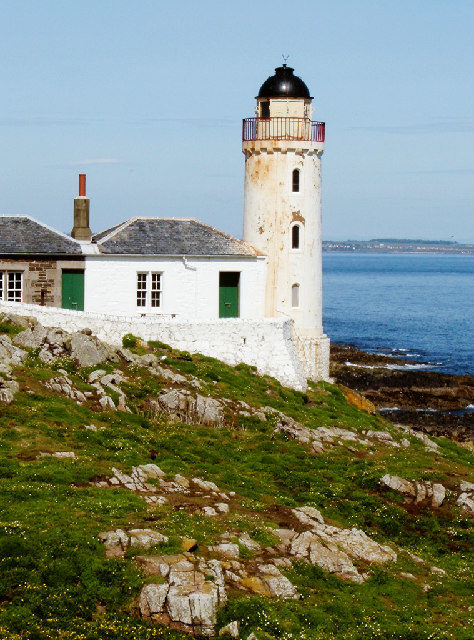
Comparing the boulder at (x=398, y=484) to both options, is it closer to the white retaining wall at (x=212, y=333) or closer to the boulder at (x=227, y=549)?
the boulder at (x=227, y=549)

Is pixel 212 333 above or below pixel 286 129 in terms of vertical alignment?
below

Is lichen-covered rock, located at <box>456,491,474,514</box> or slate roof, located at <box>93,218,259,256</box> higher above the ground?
slate roof, located at <box>93,218,259,256</box>

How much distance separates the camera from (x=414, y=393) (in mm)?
61594

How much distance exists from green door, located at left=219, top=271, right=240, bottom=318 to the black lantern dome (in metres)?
8.04

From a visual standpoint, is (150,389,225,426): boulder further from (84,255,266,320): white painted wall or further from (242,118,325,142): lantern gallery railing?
(242,118,325,142): lantern gallery railing

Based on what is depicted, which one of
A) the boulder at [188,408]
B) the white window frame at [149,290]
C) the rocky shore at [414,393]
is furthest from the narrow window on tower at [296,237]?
the boulder at [188,408]

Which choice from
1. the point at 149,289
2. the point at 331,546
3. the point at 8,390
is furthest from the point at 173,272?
the point at 331,546

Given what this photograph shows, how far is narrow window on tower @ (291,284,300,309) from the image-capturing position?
148ft

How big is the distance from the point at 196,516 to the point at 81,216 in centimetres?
2191

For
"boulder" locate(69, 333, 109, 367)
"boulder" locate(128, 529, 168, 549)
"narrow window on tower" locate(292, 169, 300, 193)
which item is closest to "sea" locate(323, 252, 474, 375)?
"narrow window on tower" locate(292, 169, 300, 193)

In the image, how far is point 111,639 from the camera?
57.0 feet

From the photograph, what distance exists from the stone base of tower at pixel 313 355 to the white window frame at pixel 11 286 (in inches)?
479

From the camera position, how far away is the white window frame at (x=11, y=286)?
39.5m

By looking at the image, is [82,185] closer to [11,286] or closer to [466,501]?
[11,286]
